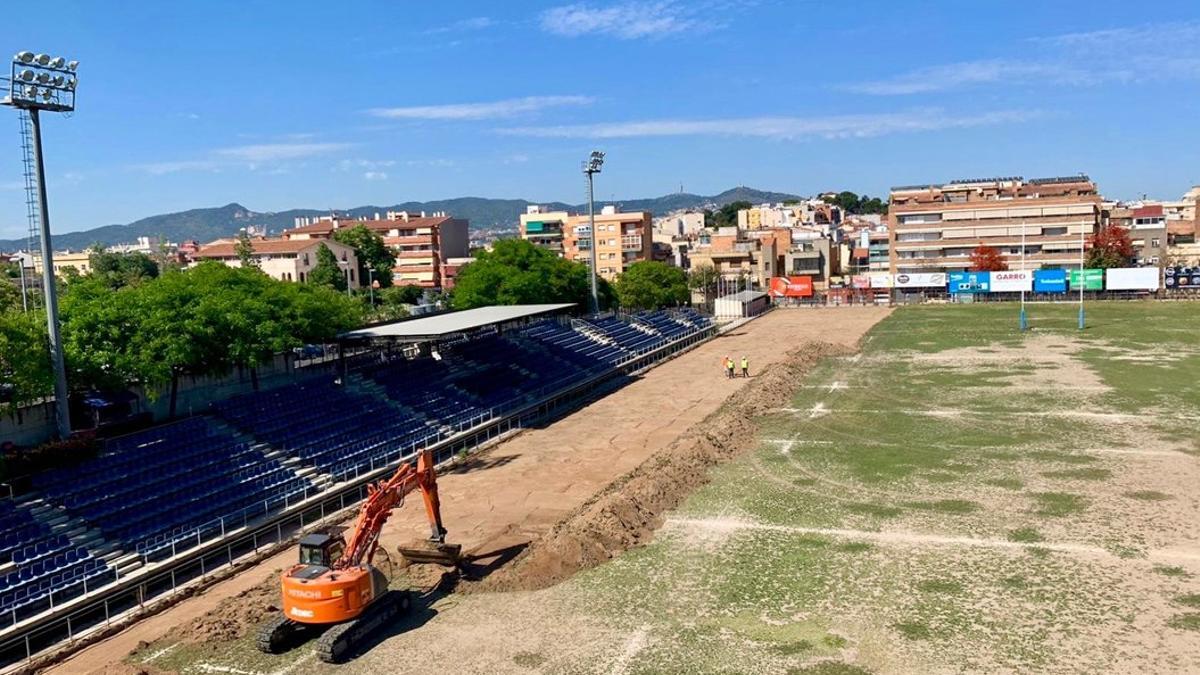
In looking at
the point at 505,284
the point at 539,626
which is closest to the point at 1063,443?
the point at 539,626

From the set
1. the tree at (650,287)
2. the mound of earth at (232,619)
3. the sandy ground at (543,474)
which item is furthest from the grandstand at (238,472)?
the tree at (650,287)

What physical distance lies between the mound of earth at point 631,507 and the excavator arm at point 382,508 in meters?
2.51

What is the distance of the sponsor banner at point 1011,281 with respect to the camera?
3828 inches

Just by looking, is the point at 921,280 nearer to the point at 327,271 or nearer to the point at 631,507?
the point at 327,271

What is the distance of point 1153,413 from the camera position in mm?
38938

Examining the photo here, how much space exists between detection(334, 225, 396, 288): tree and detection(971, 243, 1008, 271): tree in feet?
253

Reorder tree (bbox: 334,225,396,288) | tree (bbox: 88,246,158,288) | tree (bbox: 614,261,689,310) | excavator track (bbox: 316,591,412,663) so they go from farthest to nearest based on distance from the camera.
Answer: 1. tree (bbox: 88,246,158,288)
2. tree (bbox: 334,225,396,288)
3. tree (bbox: 614,261,689,310)
4. excavator track (bbox: 316,591,412,663)

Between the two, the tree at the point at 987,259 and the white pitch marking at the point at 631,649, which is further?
the tree at the point at 987,259

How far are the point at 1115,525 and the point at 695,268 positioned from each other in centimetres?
10824

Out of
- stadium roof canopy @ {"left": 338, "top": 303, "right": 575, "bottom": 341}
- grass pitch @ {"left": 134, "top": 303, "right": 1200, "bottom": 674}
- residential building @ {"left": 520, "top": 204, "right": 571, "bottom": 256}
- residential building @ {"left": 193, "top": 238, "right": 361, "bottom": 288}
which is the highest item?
residential building @ {"left": 520, "top": 204, "right": 571, "bottom": 256}

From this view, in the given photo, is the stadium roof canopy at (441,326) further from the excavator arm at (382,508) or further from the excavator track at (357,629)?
the excavator track at (357,629)

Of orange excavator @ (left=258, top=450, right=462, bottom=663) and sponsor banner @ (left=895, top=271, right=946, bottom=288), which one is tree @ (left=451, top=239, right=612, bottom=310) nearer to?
orange excavator @ (left=258, top=450, right=462, bottom=663)

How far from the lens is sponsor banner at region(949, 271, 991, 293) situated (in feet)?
335

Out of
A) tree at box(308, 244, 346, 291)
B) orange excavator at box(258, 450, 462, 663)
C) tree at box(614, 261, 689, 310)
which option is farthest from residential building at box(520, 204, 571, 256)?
orange excavator at box(258, 450, 462, 663)
